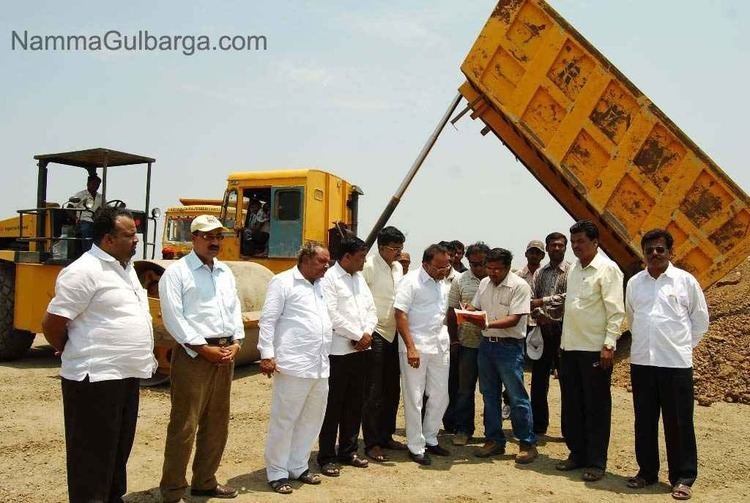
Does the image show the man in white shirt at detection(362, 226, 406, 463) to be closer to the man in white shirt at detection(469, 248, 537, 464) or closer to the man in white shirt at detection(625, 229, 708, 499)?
the man in white shirt at detection(469, 248, 537, 464)

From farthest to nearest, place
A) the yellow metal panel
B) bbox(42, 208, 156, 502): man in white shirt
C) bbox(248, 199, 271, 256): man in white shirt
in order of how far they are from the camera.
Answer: bbox(248, 199, 271, 256): man in white shirt → the yellow metal panel → bbox(42, 208, 156, 502): man in white shirt

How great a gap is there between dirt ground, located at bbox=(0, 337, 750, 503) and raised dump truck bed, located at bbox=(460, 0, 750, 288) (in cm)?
228

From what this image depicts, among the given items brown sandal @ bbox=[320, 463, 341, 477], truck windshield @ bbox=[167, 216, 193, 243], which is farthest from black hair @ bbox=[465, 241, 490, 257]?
truck windshield @ bbox=[167, 216, 193, 243]

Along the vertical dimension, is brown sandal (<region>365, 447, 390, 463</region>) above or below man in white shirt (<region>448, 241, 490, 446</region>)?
below

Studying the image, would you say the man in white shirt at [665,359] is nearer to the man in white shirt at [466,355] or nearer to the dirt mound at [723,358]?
the man in white shirt at [466,355]

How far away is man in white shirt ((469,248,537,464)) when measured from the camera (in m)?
5.30

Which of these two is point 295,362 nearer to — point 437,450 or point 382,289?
point 382,289

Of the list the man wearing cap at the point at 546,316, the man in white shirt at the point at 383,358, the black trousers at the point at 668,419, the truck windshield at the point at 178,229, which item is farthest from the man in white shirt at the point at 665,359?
the truck windshield at the point at 178,229

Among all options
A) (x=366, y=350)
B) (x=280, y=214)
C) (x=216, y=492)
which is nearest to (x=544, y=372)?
(x=366, y=350)

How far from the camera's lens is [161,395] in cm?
713

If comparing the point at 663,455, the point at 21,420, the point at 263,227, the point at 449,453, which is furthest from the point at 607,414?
the point at 263,227

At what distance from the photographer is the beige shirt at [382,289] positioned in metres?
5.44

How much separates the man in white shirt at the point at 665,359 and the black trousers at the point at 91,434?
11.8 ft

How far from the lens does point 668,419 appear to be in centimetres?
467
